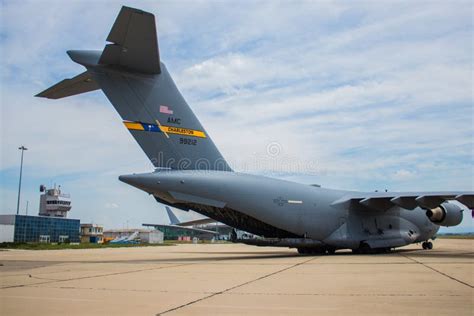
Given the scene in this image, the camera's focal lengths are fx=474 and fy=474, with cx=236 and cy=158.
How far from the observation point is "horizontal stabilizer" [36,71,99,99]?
11945 millimetres

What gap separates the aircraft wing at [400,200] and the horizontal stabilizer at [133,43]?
8.43 meters

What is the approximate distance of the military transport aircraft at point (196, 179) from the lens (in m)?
11.4

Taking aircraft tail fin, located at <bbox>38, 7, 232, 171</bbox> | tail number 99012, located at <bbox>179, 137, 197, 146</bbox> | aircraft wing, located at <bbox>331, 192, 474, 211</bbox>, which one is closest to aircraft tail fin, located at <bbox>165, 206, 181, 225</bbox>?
aircraft wing, located at <bbox>331, 192, 474, 211</bbox>

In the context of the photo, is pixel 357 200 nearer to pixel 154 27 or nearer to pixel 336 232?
pixel 336 232

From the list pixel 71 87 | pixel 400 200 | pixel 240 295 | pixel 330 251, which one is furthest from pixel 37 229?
pixel 240 295

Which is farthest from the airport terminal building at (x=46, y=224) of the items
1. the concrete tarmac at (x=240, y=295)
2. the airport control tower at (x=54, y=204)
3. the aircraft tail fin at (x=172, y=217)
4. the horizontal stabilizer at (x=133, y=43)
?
the concrete tarmac at (x=240, y=295)

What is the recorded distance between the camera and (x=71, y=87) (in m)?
12.2

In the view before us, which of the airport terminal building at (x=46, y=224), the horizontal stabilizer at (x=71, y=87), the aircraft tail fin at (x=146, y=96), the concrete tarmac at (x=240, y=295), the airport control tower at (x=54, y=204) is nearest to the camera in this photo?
the concrete tarmac at (x=240, y=295)

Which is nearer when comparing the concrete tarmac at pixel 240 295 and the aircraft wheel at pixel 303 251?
the concrete tarmac at pixel 240 295

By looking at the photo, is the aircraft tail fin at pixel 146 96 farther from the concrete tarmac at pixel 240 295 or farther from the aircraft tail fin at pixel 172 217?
the aircraft tail fin at pixel 172 217

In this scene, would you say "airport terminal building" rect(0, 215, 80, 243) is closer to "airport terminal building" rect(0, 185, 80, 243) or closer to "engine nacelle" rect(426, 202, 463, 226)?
"airport terminal building" rect(0, 185, 80, 243)

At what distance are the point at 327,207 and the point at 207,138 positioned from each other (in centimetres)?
537

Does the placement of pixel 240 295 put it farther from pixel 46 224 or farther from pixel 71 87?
pixel 46 224

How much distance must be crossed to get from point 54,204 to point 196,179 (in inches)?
2407
